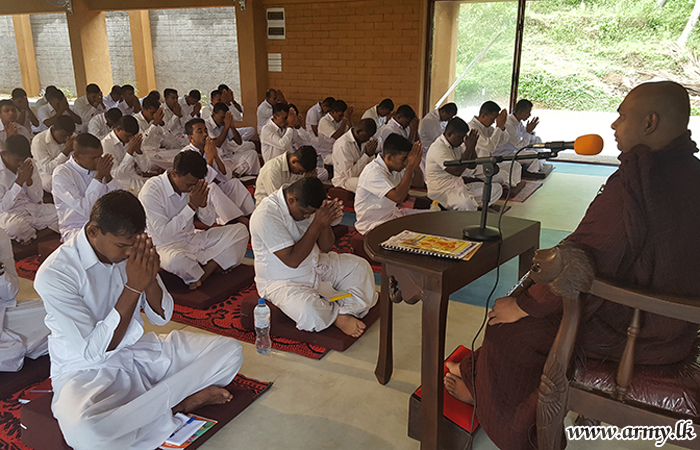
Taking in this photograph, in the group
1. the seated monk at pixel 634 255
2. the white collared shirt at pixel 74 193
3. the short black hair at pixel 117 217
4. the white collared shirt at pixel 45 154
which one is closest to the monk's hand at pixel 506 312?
the seated monk at pixel 634 255

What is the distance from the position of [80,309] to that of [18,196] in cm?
378

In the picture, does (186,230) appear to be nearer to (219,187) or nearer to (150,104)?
(219,187)

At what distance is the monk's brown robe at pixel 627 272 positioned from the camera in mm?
1819

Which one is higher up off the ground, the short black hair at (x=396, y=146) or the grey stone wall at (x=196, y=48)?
the grey stone wall at (x=196, y=48)

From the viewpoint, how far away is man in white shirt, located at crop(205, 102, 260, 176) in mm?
7832

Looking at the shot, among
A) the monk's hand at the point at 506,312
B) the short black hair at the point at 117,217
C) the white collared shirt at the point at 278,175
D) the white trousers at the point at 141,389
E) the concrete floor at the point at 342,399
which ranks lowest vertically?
the concrete floor at the point at 342,399

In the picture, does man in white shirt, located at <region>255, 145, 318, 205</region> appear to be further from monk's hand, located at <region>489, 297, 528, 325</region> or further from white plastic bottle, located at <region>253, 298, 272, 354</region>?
monk's hand, located at <region>489, 297, 528, 325</region>

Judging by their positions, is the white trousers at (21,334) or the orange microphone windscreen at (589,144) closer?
the orange microphone windscreen at (589,144)

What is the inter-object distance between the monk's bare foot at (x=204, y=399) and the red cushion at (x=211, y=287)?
1289mm

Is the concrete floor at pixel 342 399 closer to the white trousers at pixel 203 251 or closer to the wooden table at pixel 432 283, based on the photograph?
the wooden table at pixel 432 283

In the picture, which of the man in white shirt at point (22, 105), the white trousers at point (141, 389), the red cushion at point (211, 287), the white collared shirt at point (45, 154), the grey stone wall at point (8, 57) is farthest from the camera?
the grey stone wall at point (8, 57)

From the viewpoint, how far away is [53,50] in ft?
50.4

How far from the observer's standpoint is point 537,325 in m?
2.12

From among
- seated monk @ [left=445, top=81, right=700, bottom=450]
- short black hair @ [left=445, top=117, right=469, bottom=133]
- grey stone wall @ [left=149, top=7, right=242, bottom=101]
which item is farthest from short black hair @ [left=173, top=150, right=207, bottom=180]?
grey stone wall @ [left=149, top=7, right=242, bottom=101]
